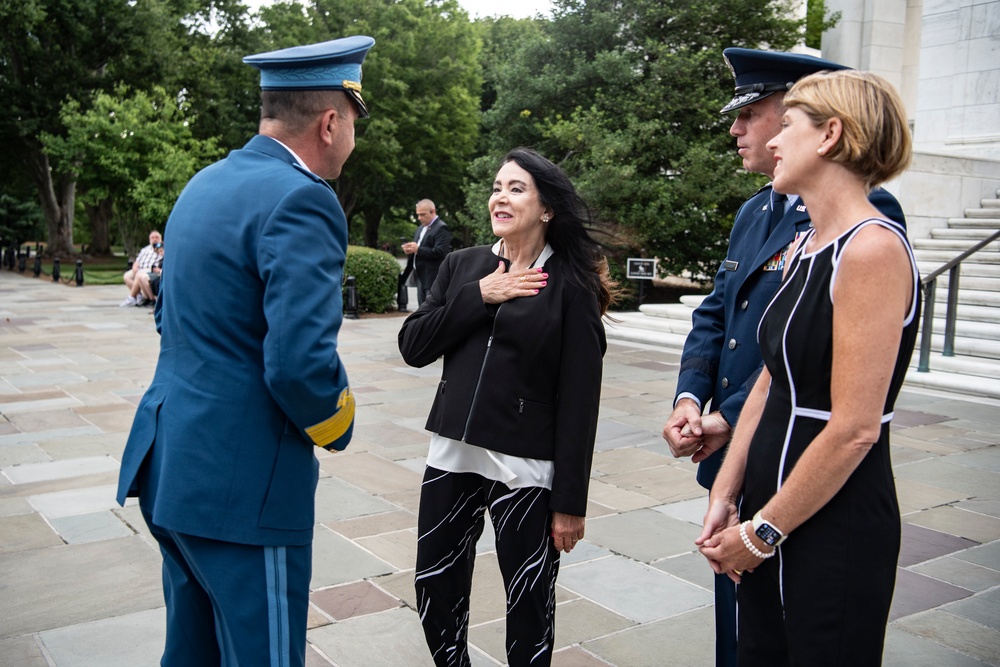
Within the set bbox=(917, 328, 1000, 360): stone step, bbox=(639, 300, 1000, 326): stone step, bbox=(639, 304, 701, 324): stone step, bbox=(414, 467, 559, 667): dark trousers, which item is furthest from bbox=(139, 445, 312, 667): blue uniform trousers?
bbox=(639, 304, 701, 324): stone step

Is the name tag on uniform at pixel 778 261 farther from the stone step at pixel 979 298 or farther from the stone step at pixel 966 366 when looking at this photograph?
the stone step at pixel 979 298

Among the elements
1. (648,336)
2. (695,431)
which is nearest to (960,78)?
(648,336)

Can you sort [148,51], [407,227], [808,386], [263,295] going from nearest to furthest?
1. [808,386]
2. [263,295]
3. [148,51]
4. [407,227]

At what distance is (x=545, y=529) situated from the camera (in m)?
2.84

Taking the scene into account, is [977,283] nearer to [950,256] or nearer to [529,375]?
[950,256]

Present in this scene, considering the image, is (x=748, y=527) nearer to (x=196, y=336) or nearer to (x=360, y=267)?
(x=196, y=336)

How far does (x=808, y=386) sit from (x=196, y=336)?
1395 mm

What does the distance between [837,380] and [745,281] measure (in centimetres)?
96

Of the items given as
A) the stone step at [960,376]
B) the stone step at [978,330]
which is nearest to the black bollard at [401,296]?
the stone step at [960,376]

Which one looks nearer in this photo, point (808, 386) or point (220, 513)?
point (808, 386)

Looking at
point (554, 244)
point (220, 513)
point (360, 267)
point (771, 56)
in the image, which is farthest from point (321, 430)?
point (360, 267)

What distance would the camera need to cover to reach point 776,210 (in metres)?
2.78

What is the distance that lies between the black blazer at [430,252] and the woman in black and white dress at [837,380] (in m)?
11.3

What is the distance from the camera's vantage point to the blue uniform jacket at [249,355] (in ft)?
6.60
